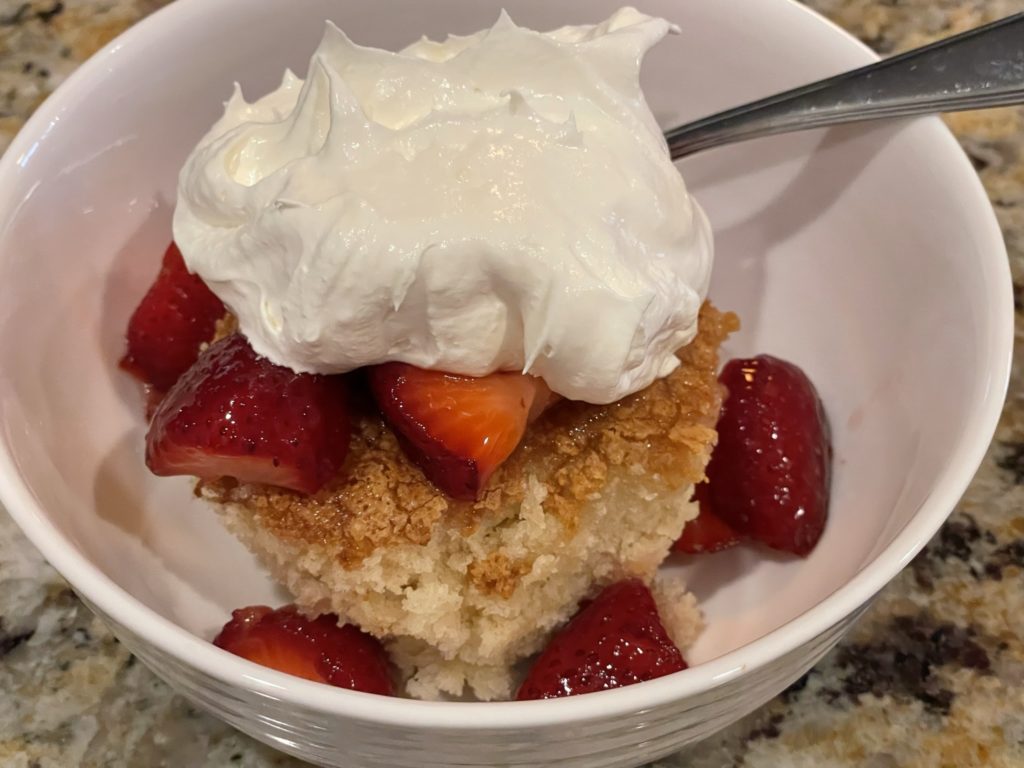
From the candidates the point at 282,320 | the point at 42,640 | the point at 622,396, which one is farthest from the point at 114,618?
the point at 622,396

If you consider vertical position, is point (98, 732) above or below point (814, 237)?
below

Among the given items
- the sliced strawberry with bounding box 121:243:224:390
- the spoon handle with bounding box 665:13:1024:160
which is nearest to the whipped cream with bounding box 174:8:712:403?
the sliced strawberry with bounding box 121:243:224:390

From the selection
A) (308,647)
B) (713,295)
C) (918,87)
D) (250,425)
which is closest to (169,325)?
(250,425)

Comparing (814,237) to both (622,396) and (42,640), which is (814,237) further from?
(42,640)

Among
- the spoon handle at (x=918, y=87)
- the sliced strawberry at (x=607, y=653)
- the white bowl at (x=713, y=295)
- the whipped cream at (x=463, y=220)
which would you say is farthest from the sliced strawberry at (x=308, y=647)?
the spoon handle at (x=918, y=87)

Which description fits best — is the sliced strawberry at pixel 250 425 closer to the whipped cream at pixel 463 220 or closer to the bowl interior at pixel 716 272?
the whipped cream at pixel 463 220

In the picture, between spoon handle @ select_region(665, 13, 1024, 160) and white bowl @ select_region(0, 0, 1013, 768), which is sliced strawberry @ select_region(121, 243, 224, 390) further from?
spoon handle @ select_region(665, 13, 1024, 160)
